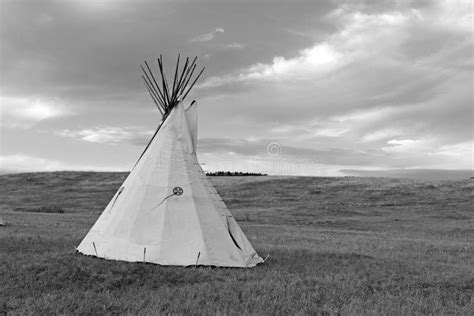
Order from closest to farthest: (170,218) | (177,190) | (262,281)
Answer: (262,281)
(170,218)
(177,190)

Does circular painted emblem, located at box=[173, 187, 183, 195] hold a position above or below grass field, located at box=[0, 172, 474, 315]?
above

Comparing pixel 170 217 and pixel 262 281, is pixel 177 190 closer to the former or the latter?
pixel 170 217

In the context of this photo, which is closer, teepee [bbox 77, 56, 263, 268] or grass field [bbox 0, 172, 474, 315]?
grass field [bbox 0, 172, 474, 315]

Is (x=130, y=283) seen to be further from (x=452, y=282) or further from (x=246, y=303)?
(x=452, y=282)

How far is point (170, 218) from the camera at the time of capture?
13742mm

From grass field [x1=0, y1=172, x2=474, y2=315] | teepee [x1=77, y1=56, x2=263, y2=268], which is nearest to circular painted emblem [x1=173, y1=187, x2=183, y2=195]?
teepee [x1=77, y1=56, x2=263, y2=268]

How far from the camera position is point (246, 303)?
943cm

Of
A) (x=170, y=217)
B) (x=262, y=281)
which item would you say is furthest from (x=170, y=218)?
(x=262, y=281)

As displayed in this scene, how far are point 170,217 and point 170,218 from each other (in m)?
0.03

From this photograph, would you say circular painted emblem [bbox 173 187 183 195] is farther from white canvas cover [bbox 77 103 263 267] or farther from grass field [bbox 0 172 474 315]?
grass field [bbox 0 172 474 315]

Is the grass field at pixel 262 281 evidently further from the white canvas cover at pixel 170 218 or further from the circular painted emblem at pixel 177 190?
the circular painted emblem at pixel 177 190

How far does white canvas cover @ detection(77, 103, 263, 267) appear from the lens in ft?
43.9

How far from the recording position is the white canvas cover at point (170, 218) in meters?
13.4

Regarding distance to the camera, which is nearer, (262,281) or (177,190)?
(262,281)
